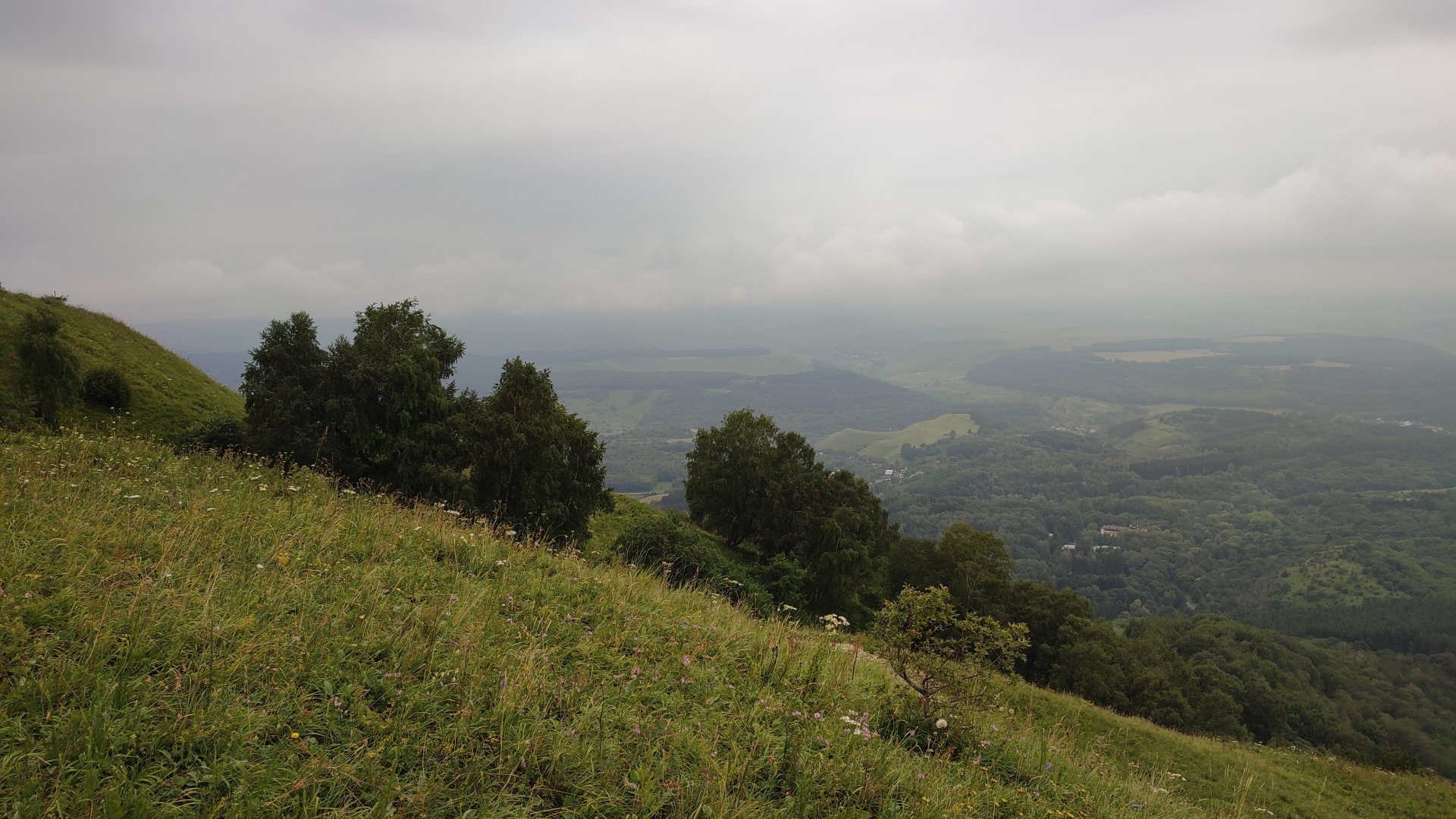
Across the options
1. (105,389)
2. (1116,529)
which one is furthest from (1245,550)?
(105,389)

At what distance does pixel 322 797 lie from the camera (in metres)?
3.26

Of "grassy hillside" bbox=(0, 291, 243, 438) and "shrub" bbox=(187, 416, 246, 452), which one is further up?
"grassy hillside" bbox=(0, 291, 243, 438)

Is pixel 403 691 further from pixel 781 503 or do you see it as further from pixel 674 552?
pixel 781 503

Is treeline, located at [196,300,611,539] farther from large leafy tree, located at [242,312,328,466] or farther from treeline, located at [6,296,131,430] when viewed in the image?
treeline, located at [6,296,131,430]

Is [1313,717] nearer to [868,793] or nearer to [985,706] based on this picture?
[985,706]

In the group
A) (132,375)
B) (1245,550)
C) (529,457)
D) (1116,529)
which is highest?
(132,375)

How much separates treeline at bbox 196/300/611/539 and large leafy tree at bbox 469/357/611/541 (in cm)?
4

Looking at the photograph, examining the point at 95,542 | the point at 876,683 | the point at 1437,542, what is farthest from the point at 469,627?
the point at 1437,542

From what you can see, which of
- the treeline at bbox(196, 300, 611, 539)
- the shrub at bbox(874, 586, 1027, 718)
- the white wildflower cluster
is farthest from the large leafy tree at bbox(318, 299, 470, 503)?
the white wildflower cluster

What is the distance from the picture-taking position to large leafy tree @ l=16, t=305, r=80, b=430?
59.8ft

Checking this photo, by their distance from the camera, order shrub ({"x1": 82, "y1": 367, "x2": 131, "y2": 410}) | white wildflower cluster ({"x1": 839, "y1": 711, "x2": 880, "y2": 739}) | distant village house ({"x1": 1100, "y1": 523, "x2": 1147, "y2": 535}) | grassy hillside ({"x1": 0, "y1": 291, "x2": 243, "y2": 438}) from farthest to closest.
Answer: distant village house ({"x1": 1100, "y1": 523, "x2": 1147, "y2": 535}) < shrub ({"x1": 82, "y1": 367, "x2": 131, "y2": 410}) < grassy hillside ({"x1": 0, "y1": 291, "x2": 243, "y2": 438}) < white wildflower cluster ({"x1": 839, "y1": 711, "x2": 880, "y2": 739})

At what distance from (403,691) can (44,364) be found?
24701 mm

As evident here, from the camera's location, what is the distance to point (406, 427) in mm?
20578

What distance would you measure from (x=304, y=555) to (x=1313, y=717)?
66846mm
